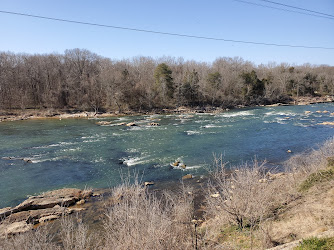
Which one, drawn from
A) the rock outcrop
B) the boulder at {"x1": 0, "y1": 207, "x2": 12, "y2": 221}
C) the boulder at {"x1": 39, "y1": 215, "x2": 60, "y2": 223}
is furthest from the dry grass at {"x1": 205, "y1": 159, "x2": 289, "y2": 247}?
the boulder at {"x1": 0, "y1": 207, "x2": 12, "y2": 221}

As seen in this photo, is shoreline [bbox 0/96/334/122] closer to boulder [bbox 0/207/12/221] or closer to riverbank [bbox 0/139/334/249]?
boulder [bbox 0/207/12/221]

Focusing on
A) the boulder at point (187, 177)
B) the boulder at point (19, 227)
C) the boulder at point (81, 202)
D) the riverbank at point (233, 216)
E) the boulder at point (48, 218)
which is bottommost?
the boulder at point (48, 218)

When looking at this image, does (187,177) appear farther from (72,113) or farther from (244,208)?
(72,113)

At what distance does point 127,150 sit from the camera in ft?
77.8

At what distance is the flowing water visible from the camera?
17.2 m

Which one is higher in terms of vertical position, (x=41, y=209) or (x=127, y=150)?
(x=127, y=150)

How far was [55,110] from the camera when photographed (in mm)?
52969

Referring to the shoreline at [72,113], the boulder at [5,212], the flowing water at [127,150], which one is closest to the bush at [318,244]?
the flowing water at [127,150]

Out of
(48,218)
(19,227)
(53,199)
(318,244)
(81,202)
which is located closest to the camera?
(318,244)

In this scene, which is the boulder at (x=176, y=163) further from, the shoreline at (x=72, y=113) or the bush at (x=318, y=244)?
the shoreline at (x=72, y=113)

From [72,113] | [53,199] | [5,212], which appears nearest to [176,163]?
[53,199]

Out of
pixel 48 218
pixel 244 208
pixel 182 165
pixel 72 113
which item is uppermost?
pixel 72 113

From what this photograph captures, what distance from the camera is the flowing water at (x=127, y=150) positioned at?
56.6 feet

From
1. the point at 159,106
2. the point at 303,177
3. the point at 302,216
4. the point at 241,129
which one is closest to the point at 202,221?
the point at 302,216
